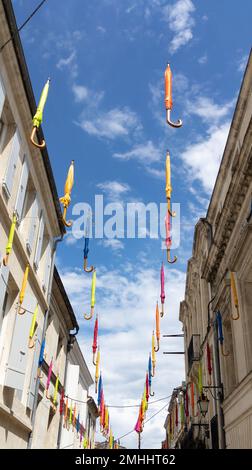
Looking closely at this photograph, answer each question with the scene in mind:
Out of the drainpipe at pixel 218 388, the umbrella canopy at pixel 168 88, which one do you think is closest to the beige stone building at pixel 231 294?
the drainpipe at pixel 218 388

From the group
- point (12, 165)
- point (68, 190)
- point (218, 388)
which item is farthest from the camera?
point (218, 388)

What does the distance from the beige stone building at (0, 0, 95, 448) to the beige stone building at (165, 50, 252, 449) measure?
5801 millimetres

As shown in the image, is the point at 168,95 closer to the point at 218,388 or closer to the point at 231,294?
the point at 231,294

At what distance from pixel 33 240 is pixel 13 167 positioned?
3046 mm

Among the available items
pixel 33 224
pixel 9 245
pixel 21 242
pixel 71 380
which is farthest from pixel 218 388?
pixel 71 380

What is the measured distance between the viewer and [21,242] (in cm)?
1221

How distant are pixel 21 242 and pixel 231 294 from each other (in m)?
6.49

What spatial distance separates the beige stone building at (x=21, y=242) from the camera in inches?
426

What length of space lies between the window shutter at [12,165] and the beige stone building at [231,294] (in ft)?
19.7

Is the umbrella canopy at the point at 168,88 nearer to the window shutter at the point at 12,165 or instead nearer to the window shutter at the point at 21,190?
the window shutter at the point at 12,165

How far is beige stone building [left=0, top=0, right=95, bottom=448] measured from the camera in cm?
1082

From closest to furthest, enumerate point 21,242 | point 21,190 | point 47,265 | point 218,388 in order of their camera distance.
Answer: point 21,190 < point 21,242 < point 47,265 < point 218,388
